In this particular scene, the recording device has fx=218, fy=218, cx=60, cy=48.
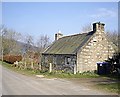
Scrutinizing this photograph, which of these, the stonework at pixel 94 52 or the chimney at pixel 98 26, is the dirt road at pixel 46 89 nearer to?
the stonework at pixel 94 52

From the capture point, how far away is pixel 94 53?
32.9m

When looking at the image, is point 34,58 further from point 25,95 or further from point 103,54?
point 25,95

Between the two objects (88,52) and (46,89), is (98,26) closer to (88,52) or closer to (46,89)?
(88,52)

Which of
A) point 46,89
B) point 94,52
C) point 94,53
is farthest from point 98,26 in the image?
point 46,89

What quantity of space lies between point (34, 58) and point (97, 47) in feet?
63.6

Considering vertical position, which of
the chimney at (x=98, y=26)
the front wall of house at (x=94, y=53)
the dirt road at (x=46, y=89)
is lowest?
the dirt road at (x=46, y=89)

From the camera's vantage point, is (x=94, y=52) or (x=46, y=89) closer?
(x=46, y=89)

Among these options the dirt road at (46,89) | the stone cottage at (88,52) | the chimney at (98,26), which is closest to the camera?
the dirt road at (46,89)

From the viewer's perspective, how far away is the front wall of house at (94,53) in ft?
104

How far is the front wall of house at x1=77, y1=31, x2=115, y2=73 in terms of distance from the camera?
31641mm

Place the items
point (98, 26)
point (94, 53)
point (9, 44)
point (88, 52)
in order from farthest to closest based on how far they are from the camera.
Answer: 1. point (9, 44)
2. point (98, 26)
3. point (94, 53)
4. point (88, 52)

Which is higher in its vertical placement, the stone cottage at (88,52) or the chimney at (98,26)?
the chimney at (98,26)

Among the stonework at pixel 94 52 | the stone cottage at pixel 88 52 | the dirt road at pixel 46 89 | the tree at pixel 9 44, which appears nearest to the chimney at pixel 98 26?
the stone cottage at pixel 88 52

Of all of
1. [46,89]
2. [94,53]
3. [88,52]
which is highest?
[88,52]
